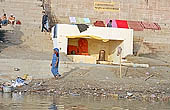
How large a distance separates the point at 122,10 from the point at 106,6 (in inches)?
53.2

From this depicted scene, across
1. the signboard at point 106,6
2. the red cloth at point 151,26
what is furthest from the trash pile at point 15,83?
the signboard at point 106,6

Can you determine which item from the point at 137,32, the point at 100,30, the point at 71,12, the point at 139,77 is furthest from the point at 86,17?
the point at 139,77

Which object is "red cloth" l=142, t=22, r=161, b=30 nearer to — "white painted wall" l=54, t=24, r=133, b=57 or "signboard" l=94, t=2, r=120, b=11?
"signboard" l=94, t=2, r=120, b=11

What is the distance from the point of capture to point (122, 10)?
36156mm

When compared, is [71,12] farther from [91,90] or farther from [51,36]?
[91,90]

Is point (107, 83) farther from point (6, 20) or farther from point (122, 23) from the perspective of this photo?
point (122, 23)

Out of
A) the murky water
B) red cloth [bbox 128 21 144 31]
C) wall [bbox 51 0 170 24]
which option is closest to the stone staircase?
wall [bbox 51 0 170 24]

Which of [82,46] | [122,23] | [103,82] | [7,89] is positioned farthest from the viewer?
[122,23]

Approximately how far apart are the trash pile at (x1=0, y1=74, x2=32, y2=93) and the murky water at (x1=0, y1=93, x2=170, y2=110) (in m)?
0.68

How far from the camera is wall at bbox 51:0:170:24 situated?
34.4 metres

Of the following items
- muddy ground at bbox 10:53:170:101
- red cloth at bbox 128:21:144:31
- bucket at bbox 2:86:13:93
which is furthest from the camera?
red cloth at bbox 128:21:144:31

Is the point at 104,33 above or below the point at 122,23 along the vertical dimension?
below

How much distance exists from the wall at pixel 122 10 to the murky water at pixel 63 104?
2093 cm

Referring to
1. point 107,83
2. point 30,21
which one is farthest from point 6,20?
point 107,83
